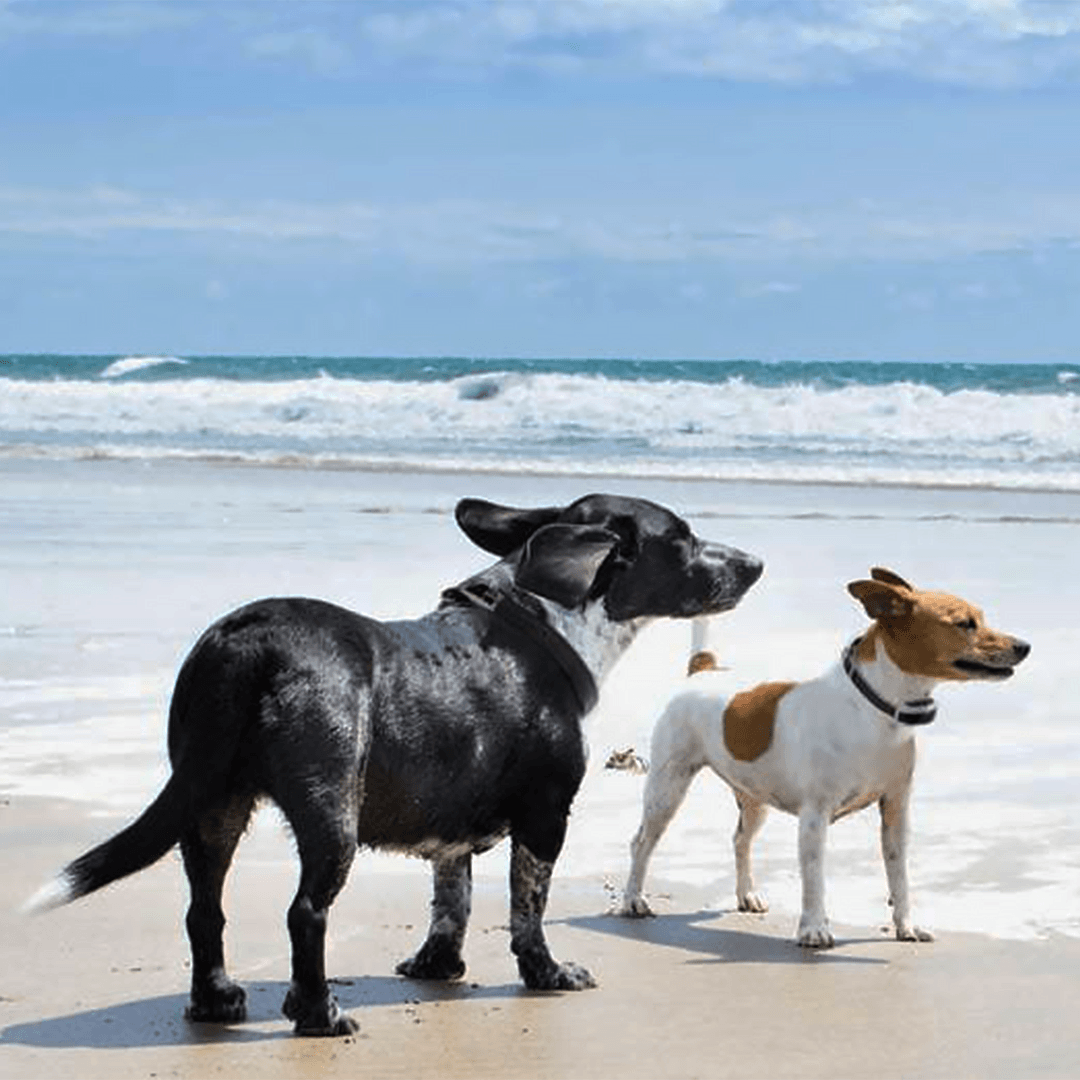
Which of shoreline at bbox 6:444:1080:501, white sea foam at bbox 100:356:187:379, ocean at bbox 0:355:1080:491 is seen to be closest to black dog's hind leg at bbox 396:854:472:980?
shoreline at bbox 6:444:1080:501

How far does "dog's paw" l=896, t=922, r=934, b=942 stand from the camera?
6141 millimetres

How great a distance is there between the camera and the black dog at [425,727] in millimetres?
4977

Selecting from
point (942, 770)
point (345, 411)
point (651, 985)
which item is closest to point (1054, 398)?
point (345, 411)

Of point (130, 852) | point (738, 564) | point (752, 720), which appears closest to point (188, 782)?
point (130, 852)

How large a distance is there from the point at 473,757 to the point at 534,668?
299mm

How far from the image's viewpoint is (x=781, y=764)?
6.33 metres

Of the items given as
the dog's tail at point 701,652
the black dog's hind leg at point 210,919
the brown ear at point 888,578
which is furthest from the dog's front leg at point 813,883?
the black dog's hind leg at point 210,919

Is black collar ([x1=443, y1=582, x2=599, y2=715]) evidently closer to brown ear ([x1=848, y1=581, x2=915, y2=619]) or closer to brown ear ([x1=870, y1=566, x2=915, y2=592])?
brown ear ([x1=848, y1=581, x2=915, y2=619])

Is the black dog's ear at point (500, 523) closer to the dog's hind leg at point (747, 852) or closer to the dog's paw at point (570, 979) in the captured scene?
the dog's paw at point (570, 979)

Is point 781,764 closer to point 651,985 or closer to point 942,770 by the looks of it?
point 651,985

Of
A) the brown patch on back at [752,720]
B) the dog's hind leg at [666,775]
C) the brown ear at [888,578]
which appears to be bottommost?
the dog's hind leg at [666,775]

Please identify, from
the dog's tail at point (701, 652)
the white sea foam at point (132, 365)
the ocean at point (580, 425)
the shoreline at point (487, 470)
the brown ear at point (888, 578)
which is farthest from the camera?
the white sea foam at point (132, 365)

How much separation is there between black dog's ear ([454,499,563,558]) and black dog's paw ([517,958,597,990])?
1025 mm

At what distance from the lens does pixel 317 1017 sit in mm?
5031
